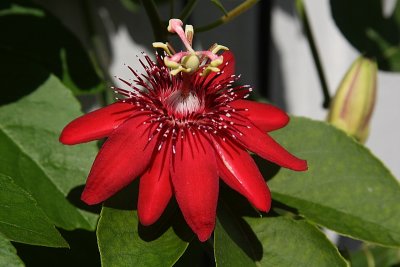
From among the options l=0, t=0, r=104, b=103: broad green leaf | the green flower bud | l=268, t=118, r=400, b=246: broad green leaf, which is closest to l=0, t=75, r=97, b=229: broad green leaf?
l=0, t=0, r=104, b=103: broad green leaf

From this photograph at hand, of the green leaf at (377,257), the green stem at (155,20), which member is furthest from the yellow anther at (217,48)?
the green leaf at (377,257)

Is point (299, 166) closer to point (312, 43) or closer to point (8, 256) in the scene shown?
point (8, 256)

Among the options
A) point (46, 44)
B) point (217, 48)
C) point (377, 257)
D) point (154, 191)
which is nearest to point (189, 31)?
point (217, 48)

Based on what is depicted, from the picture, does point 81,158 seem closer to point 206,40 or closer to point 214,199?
point 214,199

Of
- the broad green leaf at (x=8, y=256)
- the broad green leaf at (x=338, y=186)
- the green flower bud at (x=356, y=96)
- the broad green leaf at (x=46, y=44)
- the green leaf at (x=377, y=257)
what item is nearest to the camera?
the broad green leaf at (x=8, y=256)

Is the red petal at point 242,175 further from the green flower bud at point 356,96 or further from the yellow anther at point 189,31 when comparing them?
the green flower bud at point 356,96

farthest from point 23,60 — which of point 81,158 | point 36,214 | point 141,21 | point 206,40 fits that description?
point 206,40
